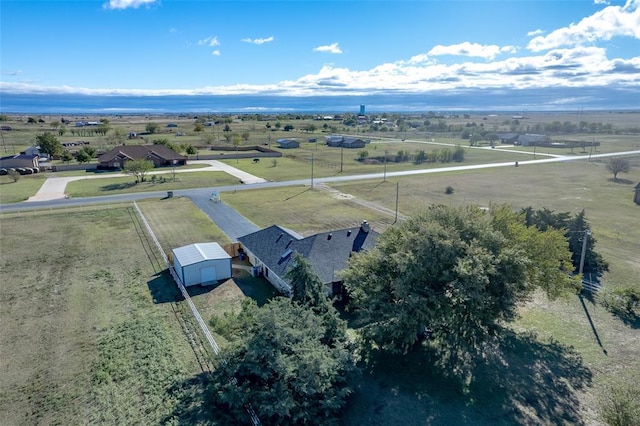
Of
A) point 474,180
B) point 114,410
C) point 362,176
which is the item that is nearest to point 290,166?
point 362,176

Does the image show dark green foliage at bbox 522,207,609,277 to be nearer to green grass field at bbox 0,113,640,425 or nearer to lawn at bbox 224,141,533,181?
green grass field at bbox 0,113,640,425

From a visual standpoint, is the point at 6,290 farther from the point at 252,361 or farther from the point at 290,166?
the point at 290,166

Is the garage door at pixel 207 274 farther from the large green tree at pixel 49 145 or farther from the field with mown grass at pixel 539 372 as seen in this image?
the large green tree at pixel 49 145

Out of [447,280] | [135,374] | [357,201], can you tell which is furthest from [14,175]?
[447,280]

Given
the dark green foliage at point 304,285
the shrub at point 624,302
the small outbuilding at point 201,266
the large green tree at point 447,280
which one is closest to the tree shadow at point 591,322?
the shrub at point 624,302

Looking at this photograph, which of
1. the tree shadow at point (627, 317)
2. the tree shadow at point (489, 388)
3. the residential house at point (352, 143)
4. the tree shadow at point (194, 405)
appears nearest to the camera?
the tree shadow at point (194, 405)

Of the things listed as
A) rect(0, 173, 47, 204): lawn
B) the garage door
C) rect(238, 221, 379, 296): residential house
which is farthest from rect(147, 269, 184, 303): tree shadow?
rect(0, 173, 47, 204): lawn

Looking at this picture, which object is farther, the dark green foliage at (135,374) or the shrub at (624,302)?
the shrub at (624,302)
